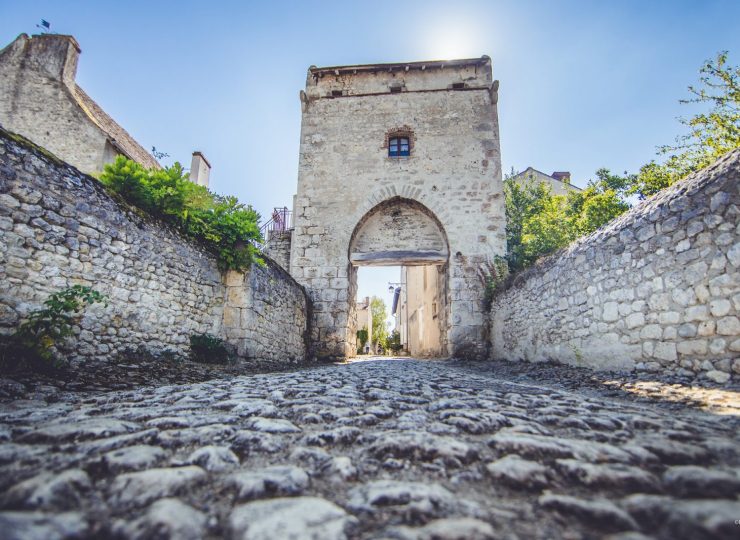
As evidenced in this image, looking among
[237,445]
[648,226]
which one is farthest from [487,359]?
[237,445]

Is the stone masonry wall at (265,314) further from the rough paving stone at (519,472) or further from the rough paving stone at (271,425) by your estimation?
the rough paving stone at (519,472)

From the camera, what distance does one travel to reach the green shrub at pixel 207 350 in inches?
216

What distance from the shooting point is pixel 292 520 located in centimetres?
84

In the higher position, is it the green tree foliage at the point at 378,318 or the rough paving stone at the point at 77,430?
the green tree foliage at the point at 378,318

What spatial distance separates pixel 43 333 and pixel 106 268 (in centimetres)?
108

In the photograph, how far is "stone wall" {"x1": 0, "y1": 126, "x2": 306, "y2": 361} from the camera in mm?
3408

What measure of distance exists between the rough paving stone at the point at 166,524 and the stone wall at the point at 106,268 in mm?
3692

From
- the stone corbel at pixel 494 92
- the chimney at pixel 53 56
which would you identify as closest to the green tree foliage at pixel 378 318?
the stone corbel at pixel 494 92

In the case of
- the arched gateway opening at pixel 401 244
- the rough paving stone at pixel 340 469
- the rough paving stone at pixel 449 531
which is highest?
the arched gateway opening at pixel 401 244

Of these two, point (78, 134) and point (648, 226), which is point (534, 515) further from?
point (78, 134)

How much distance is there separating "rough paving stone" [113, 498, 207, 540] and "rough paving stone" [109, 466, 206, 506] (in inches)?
3.1

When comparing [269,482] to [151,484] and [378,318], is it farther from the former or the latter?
[378,318]

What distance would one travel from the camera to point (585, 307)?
15.8 feet

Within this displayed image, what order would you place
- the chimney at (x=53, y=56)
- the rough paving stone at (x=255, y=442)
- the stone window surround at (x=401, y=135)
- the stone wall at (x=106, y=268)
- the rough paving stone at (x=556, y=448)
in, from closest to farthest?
the rough paving stone at (x=556, y=448) → the rough paving stone at (x=255, y=442) → the stone wall at (x=106, y=268) → the stone window surround at (x=401, y=135) → the chimney at (x=53, y=56)
